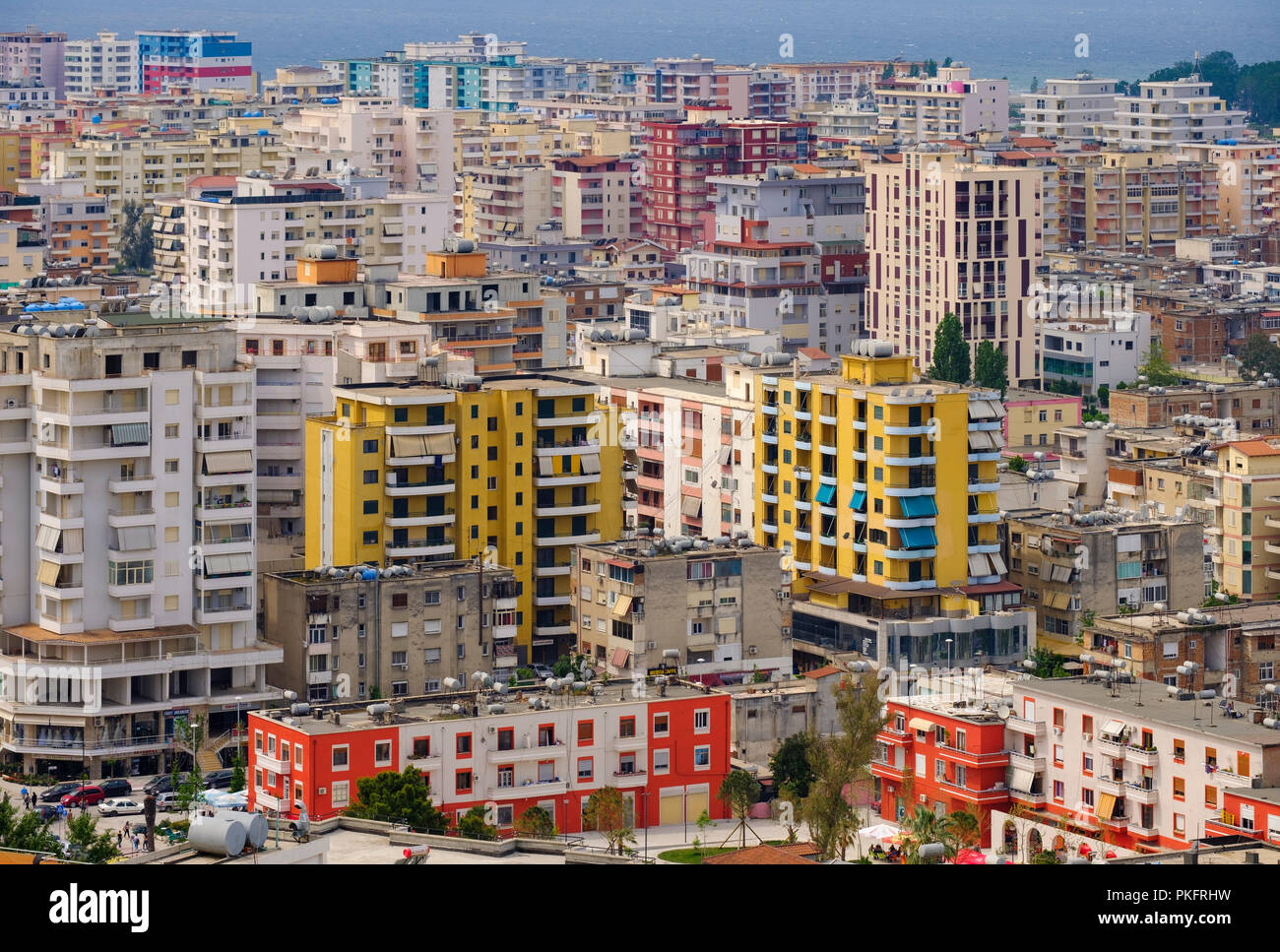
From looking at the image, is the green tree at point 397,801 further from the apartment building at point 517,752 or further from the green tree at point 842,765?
the green tree at point 842,765

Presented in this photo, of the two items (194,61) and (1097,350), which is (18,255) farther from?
(194,61)

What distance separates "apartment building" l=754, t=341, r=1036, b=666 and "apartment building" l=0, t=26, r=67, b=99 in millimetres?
120507

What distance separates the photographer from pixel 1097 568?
44.0 metres

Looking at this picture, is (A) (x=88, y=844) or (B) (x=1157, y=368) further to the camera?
(B) (x=1157, y=368)

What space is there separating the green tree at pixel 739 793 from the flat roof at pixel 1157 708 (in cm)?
397

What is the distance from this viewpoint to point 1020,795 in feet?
109

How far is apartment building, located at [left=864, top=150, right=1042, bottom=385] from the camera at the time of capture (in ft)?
251

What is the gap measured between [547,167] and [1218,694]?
69105mm

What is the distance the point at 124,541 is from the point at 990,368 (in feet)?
121

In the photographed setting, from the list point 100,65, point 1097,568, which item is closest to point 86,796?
point 1097,568

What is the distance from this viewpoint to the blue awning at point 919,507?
43.1 meters

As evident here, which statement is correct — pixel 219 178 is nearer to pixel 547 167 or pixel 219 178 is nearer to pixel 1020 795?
pixel 547 167

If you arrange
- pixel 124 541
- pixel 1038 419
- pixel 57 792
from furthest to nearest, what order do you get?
pixel 1038 419
pixel 124 541
pixel 57 792

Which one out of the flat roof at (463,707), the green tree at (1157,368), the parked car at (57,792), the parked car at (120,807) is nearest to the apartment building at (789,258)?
the green tree at (1157,368)
